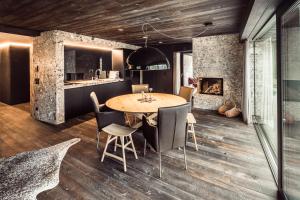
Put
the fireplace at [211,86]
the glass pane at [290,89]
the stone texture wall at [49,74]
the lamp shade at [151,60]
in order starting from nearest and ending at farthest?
1. the glass pane at [290,89]
2. the lamp shade at [151,60]
3. the stone texture wall at [49,74]
4. the fireplace at [211,86]

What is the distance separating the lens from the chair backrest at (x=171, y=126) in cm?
233

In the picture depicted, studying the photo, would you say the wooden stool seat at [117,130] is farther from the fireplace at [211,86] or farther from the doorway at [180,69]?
the doorway at [180,69]

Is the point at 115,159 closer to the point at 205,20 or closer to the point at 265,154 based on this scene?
the point at 265,154

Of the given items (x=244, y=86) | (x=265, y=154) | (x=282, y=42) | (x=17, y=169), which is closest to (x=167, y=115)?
(x=282, y=42)

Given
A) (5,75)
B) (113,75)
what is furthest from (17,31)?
(5,75)

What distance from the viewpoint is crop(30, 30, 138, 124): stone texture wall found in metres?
4.62

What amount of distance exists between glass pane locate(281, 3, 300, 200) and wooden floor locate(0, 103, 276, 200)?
26 cm

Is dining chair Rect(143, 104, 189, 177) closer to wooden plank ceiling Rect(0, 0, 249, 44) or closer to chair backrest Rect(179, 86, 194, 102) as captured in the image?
chair backrest Rect(179, 86, 194, 102)

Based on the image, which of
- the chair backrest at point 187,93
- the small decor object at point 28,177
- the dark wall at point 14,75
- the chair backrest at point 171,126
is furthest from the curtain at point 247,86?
the dark wall at point 14,75

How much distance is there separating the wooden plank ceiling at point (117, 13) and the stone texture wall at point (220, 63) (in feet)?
4.32

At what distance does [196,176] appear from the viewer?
7.90 ft

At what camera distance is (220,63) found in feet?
18.4

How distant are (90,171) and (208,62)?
4.73 metres

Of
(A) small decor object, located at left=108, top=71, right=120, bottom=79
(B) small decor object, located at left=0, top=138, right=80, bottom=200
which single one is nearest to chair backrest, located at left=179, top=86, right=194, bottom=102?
(B) small decor object, located at left=0, top=138, right=80, bottom=200
